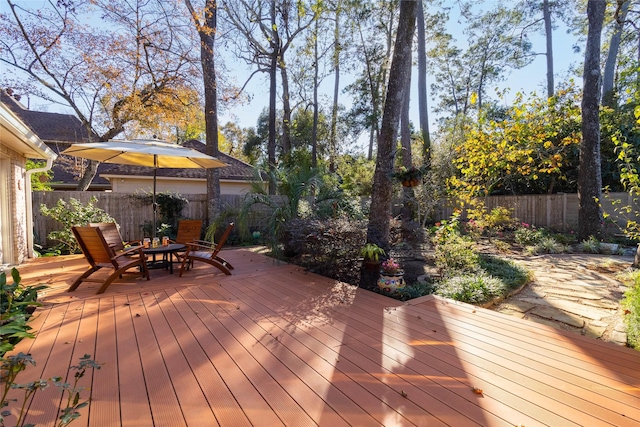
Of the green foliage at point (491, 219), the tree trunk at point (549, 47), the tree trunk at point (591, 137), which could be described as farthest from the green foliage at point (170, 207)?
the tree trunk at point (549, 47)

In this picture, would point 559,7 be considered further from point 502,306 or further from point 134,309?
point 134,309

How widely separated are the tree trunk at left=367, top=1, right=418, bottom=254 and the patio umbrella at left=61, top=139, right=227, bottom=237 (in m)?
3.16

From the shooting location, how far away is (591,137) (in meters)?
7.70

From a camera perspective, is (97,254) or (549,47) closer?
(97,254)

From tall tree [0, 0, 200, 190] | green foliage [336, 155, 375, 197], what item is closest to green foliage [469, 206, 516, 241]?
green foliage [336, 155, 375, 197]

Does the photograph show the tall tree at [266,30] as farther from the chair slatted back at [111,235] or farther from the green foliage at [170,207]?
the chair slatted back at [111,235]

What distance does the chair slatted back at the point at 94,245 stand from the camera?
14.1 feet

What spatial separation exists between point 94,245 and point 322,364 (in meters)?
3.82

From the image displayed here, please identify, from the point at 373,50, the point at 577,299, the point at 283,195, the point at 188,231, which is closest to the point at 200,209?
the point at 188,231

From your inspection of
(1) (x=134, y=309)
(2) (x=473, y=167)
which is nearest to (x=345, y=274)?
(1) (x=134, y=309)

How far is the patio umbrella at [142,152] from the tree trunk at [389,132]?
3155 mm

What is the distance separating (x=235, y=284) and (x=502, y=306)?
145 inches

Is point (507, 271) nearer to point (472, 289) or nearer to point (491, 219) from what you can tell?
point (472, 289)

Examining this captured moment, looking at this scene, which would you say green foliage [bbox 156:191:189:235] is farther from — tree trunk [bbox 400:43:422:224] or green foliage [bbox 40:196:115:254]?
tree trunk [bbox 400:43:422:224]
